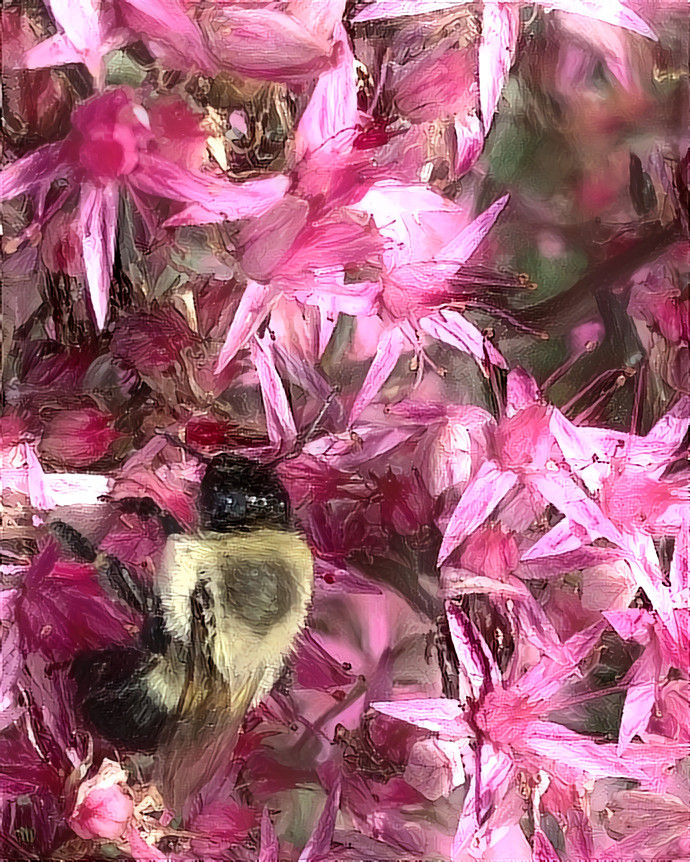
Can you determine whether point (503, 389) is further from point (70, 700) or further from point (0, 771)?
point (0, 771)

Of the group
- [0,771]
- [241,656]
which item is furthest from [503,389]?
[0,771]

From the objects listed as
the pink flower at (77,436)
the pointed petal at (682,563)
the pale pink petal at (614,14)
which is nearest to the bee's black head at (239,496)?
the pink flower at (77,436)

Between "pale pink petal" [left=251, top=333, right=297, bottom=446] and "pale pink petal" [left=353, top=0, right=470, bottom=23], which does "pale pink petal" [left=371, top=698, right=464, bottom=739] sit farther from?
"pale pink petal" [left=353, top=0, right=470, bottom=23]

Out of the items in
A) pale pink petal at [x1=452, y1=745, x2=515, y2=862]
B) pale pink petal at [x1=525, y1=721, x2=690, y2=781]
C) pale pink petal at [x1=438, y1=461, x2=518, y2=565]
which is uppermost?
pale pink petal at [x1=438, y1=461, x2=518, y2=565]

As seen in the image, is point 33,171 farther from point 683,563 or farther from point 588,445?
point 683,563

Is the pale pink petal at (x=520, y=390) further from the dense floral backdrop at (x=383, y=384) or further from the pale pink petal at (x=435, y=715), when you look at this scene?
the pale pink petal at (x=435, y=715)

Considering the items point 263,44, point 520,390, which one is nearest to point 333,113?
point 263,44

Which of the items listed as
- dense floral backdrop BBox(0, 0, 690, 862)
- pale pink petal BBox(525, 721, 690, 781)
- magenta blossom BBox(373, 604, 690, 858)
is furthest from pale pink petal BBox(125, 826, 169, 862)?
pale pink petal BBox(525, 721, 690, 781)
